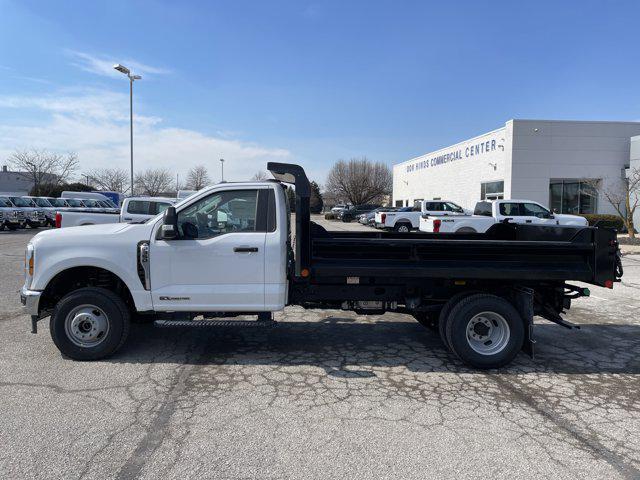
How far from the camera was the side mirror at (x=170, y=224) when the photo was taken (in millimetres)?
5070

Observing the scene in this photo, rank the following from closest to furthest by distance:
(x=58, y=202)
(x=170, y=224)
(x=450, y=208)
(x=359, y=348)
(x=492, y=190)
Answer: (x=170, y=224), (x=359, y=348), (x=450, y=208), (x=492, y=190), (x=58, y=202)

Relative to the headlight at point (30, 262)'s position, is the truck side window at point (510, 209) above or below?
above

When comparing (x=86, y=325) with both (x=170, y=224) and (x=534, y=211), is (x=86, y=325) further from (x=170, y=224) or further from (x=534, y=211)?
(x=534, y=211)

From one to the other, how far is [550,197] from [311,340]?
2745 cm

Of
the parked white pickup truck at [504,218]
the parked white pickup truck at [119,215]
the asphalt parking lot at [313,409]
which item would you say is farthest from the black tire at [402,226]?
the asphalt parking lot at [313,409]

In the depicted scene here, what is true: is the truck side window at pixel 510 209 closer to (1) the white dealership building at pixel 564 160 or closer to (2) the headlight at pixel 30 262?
(1) the white dealership building at pixel 564 160

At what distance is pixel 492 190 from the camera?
3195 centimetres

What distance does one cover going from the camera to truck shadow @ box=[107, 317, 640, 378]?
18.0 feet

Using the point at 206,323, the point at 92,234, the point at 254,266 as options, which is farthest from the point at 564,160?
the point at 92,234

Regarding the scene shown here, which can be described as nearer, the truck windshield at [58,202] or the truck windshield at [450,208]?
the truck windshield at [450,208]

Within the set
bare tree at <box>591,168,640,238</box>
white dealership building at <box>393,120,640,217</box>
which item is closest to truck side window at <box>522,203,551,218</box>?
bare tree at <box>591,168,640,238</box>

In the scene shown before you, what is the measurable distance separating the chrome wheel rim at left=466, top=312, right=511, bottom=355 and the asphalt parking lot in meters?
0.28

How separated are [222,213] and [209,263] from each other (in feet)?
1.95

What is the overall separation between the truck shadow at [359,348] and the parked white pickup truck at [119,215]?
21.7 ft
